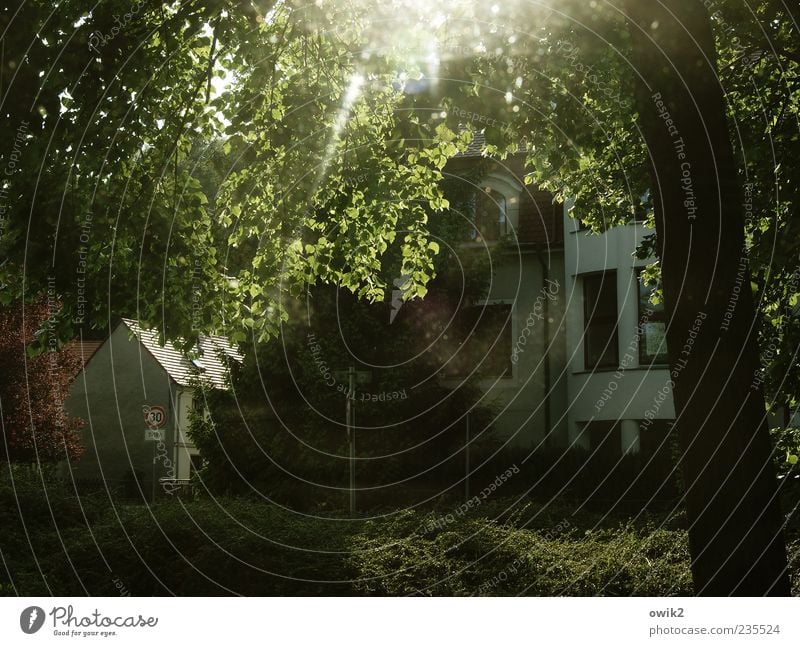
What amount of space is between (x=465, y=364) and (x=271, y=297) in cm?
1548

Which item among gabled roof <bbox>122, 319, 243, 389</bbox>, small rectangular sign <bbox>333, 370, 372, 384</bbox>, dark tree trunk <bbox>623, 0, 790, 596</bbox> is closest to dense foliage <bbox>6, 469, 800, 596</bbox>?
dark tree trunk <bbox>623, 0, 790, 596</bbox>

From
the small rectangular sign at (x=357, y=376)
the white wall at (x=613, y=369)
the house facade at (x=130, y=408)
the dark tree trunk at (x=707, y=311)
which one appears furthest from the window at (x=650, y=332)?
the dark tree trunk at (x=707, y=311)

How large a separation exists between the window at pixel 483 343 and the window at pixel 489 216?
6.71 feet

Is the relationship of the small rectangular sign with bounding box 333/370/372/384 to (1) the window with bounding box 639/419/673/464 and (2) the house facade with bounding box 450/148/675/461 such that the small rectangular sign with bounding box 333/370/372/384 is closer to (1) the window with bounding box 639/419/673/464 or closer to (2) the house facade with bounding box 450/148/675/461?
(2) the house facade with bounding box 450/148/675/461

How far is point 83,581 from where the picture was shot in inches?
381

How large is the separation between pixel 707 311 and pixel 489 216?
20.2 meters

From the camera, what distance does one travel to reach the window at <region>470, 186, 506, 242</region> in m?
26.1

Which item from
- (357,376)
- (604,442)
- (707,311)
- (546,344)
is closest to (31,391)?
(357,376)

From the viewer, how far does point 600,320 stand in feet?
84.4

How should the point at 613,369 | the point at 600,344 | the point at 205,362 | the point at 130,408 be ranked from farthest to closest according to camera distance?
the point at 130,408 → the point at 205,362 → the point at 613,369 → the point at 600,344

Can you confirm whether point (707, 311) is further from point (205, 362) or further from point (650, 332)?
point (205, 362)

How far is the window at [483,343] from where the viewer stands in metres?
25.0
